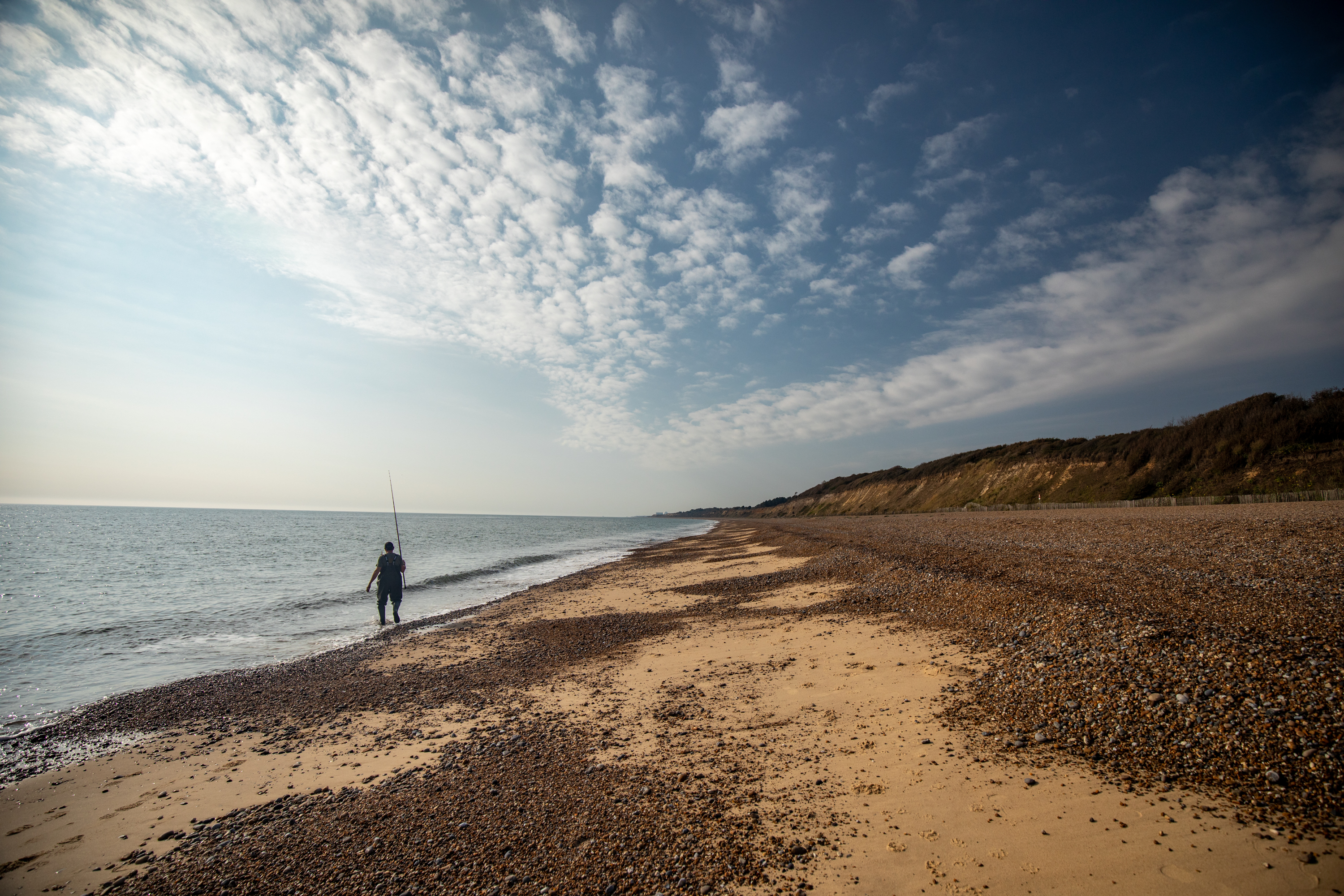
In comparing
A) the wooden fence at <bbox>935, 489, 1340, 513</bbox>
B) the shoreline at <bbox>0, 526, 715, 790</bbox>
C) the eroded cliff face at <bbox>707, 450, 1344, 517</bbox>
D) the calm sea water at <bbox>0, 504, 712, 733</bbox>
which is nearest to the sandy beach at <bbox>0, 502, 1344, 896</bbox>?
the shoreline at <bbox>0, 526, 715, 790</bbox>

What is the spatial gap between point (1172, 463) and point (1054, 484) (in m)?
11.5

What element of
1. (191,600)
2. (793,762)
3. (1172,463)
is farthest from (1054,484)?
(191,600)

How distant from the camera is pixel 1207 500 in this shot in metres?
27.5

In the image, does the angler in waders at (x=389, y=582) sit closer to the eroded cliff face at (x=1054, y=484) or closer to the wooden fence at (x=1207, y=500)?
the wooden fence at (x=1207, y=500)

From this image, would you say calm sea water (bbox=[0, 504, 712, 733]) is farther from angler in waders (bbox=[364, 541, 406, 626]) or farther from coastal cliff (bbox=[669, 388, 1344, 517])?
coastal cliff (bbox=[669, 388, 1344, 517])

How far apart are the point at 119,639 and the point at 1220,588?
2632 centimetres

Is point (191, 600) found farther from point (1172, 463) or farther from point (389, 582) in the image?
point (1172, 463)

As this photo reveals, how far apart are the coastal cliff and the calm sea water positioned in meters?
40.7

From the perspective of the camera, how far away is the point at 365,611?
730 inches

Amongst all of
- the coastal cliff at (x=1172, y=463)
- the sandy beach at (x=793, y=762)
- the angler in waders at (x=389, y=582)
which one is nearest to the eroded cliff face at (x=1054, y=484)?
the coastal cliff at (x=1172, y=463)

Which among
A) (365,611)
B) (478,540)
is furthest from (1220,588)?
(478,540)

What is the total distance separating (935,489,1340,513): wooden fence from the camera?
23547mm

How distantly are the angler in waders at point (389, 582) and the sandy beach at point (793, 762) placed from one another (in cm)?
490

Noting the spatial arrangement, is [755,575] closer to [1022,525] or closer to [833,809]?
[1022,525]
